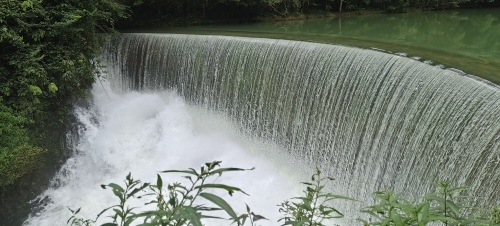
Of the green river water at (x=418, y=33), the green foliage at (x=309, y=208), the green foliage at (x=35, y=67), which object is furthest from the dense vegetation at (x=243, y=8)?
the green foliage at (x=309, y=208)

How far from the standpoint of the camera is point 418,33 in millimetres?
12273

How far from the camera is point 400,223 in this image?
118 centimetres

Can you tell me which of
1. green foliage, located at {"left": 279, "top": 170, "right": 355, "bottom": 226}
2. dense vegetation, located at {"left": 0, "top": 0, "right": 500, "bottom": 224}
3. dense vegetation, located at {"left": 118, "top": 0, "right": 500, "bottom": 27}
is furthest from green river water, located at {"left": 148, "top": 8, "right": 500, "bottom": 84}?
green foliage, located at {"left": 279, "top": 170, "right": 355, "bottom": 226}

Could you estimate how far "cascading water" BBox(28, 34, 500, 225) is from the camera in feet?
15.6

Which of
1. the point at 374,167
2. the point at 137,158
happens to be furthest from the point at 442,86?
the point at 137,158

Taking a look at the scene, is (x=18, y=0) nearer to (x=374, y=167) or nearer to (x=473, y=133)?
(x=374, y=167)

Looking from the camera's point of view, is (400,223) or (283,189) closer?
(400,223)

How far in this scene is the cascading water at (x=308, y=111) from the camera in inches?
187

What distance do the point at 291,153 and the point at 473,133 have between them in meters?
3.75

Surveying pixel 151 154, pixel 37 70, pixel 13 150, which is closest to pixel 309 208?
pixel 13 150

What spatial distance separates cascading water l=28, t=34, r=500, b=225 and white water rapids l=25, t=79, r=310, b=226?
35 millimetres

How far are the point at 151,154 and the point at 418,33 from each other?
8.44 metres

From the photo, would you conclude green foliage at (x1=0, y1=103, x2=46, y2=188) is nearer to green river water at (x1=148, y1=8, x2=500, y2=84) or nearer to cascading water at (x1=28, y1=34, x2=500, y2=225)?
cascading water at (x1=28, y1=34, x2=500, y2=225)

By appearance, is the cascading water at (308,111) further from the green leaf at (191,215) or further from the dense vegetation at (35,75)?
the green leaf at (191,215)
